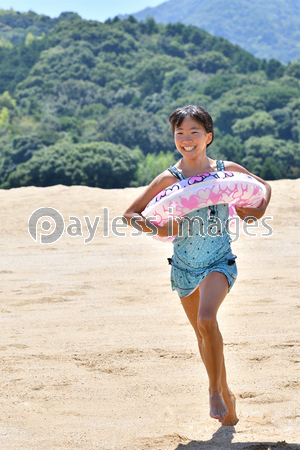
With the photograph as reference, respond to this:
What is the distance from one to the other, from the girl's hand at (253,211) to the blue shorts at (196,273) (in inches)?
9.2

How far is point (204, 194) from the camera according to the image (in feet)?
9.52

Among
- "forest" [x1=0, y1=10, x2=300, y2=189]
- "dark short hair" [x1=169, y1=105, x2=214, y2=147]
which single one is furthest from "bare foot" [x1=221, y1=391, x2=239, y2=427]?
"forest" [x1=0, y1=10, x2=300, y2=189]

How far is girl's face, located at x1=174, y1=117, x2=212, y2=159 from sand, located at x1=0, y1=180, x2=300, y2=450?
1.47 meters

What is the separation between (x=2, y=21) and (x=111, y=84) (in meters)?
94.8

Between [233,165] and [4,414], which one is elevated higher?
[233,165]

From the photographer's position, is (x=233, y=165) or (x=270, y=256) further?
(x=270, y=256)

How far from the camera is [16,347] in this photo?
4.39 metres

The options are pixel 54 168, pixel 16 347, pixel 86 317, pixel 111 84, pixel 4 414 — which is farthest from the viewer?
pixel 111 84

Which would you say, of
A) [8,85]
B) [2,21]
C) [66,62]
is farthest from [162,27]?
[2,21]

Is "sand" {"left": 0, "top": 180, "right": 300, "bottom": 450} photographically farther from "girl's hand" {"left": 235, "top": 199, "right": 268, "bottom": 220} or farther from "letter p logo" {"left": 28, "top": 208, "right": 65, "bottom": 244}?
"letter p logo" {"left": 28, "top": 208, "right": 65, "bottom": 244}

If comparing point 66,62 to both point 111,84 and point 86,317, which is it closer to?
point 111,84

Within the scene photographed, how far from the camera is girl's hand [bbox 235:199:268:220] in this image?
9.93ft

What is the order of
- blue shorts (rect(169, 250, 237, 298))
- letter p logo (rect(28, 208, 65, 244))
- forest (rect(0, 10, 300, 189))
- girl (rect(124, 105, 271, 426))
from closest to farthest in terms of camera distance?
girl (rect(124, 105, 271, 426)) < blue shorts (rect(169, 250, 237, 298)) < letter p logo (rect(28, 208, 65, 244)) < forest (rect(0, 10, 300, 189))

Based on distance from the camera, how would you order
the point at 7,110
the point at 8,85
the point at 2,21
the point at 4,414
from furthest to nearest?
the point at 2,21
the point at 8,85
the point at 7,110
the point at 4,414
